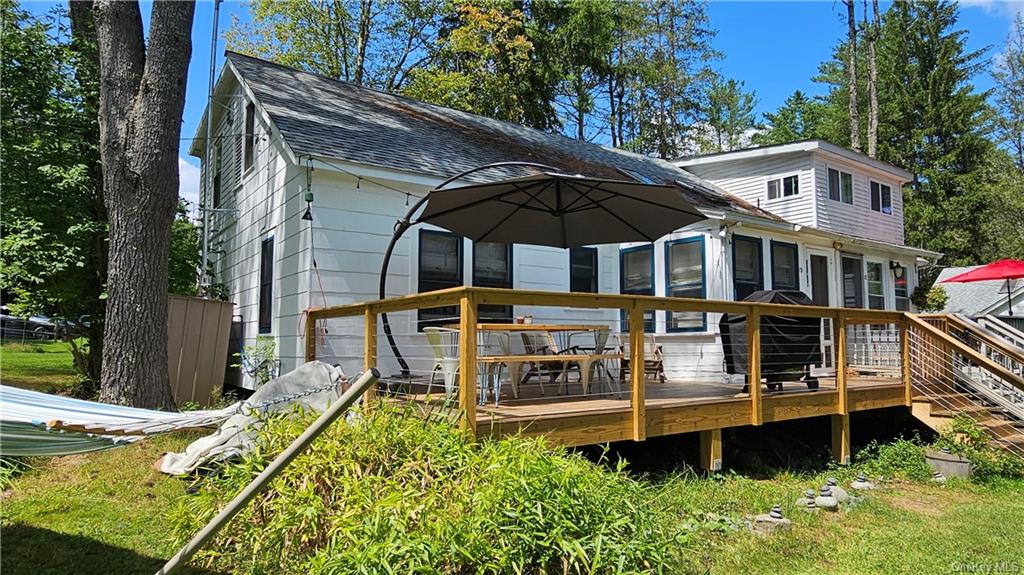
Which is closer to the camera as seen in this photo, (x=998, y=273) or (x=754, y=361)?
(x=754, y=361)

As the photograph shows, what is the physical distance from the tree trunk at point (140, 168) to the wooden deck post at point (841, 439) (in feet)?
22.7

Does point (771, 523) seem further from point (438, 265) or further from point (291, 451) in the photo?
point (438, 265)

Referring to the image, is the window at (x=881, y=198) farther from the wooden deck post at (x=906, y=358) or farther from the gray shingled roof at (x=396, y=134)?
the wooden deck post at (x=906, y=358)

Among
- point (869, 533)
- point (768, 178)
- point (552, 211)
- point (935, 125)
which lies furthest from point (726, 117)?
point (869, 533)

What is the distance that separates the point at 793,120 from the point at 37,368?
3228cm

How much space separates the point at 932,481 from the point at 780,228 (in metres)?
5.16

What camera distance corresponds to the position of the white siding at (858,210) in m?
13.5

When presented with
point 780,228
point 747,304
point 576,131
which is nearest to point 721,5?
point 576,131

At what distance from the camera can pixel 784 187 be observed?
13.8 metres

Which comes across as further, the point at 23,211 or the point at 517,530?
the point at 23,211

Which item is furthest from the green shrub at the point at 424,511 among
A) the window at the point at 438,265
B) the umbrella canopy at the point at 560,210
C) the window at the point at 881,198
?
the window at the point at 881,198

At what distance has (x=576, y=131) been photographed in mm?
23891

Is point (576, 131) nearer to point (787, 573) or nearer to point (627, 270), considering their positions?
point (627, 270)

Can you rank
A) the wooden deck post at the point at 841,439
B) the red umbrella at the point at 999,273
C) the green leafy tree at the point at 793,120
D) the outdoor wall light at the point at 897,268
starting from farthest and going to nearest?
the green leafy tree at the point at 793,120, the outdoor wall light at the point at 897,268, the red umbrella at the point at 999,273, the wooden deck post at the point at 841,439
